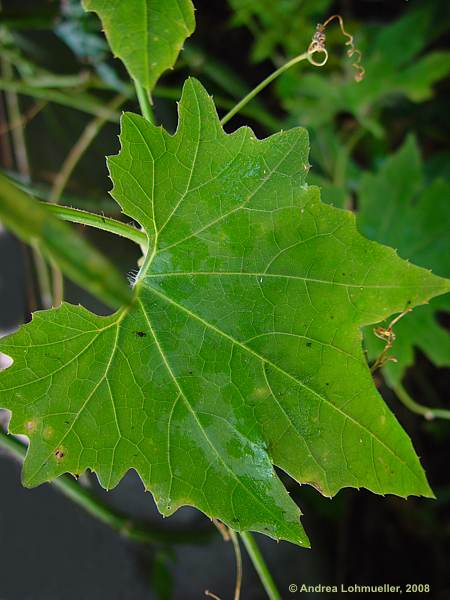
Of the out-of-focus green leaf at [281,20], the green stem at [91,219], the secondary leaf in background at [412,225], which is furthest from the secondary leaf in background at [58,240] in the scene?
the out-of-focus green leaf at [281,20]

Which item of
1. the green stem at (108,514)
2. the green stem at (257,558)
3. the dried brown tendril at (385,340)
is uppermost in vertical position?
the dried brown tendril at (385,340)

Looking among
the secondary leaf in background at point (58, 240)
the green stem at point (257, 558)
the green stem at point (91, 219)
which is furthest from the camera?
the green stem at point (257, 558)

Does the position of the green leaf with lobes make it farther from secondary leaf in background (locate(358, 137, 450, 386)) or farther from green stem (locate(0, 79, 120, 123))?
green stem (locate(0, 79, 120, 123))

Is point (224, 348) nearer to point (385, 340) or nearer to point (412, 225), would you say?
point (385, 340)

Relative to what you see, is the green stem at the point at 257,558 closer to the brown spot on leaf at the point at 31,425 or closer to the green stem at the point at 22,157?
the brown spot on leaf at the point at 31,425

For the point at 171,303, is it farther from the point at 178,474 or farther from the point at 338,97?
the point at 338,97

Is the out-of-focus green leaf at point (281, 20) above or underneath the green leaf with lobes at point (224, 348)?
above

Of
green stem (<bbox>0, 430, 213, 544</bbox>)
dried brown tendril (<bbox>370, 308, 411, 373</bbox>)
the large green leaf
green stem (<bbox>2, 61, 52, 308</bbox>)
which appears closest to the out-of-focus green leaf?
green stem (<bbox>2, 61, 52, 308</bbox>)

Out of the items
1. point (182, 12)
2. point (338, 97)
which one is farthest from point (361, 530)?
point (182, 12)
